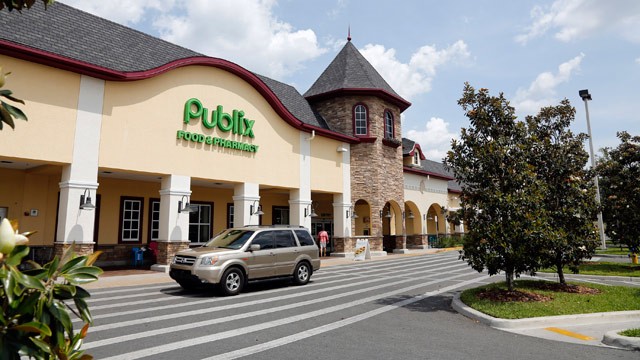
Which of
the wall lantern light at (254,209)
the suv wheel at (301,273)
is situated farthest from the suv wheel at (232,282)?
the wall lantern light at (254,209)

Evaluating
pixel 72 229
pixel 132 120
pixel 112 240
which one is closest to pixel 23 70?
pixel 132 120

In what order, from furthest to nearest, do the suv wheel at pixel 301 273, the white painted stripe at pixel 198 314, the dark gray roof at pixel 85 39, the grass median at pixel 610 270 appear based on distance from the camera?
the grass median at pixel 610 270
the dark gray roof at pixel 85 39
the suv wheel at pixel 301 273
the white painted stripe at pixel 198 314

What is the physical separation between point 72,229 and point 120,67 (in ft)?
21.0

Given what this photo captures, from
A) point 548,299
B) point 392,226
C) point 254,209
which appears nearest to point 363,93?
point 392,226

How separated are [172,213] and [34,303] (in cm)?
1520

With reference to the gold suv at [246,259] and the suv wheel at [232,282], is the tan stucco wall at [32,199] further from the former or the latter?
the suv wheel at [232,282]

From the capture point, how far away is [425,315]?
847 cm

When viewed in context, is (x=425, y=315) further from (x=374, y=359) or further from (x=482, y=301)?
(x=374, y=359)

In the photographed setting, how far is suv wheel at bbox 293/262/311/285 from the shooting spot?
41.5 feet

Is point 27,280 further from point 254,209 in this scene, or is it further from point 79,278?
point 254,209

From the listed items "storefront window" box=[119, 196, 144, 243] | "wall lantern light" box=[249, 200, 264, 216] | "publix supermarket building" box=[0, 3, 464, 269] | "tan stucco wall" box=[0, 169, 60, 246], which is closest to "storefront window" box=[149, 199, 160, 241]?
"publix supermarket building" box=[0, 3, 464, 269]

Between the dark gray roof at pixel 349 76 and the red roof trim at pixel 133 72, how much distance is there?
→ 5.18 meters

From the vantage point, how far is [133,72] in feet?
49.5

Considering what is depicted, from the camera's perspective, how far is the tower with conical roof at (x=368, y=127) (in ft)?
83.6
